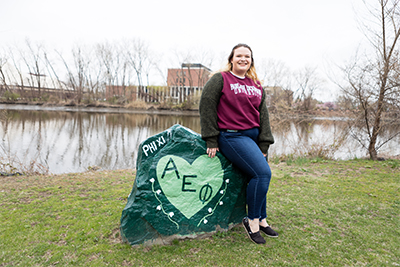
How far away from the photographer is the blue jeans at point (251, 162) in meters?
2.77

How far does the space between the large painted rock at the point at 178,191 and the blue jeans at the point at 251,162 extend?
0.79 feet

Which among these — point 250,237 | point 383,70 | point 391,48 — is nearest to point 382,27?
point 391,48

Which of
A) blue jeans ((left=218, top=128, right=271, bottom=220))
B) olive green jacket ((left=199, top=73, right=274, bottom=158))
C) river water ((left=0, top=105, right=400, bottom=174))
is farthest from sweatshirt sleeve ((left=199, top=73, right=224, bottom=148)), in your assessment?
river water ((left=0, top=105, right=400, bottom=174))

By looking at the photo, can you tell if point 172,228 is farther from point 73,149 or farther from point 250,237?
point 73,149

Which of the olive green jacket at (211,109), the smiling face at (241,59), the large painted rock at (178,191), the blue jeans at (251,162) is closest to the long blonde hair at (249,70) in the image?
the smiling face at (241,59)

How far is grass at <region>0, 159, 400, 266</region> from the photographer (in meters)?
2.60

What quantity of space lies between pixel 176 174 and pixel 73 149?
10.8m

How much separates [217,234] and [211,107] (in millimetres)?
1588

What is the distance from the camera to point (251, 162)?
2.77 m

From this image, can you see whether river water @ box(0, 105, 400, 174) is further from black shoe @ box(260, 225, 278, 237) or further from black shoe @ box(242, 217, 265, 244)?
black shoe @ box(242, 217, 265, 244)

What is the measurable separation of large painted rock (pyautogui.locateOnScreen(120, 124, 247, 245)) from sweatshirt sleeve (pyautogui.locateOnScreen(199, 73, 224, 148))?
222 mm

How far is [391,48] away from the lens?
7.71 metres

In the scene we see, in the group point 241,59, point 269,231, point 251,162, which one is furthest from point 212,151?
point 269,231

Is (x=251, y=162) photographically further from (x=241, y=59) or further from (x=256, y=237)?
(x=241, y=59)
